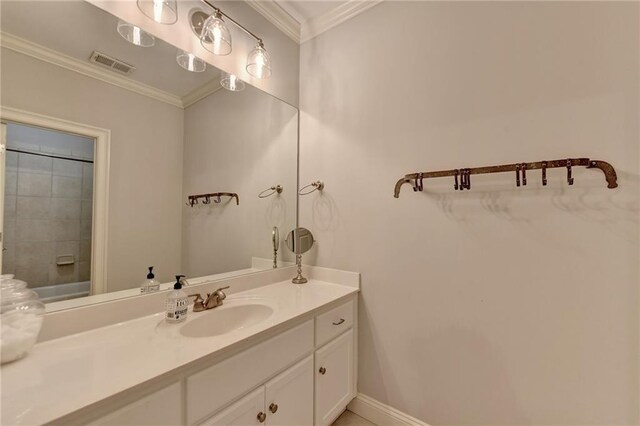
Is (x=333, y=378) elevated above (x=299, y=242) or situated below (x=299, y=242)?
below

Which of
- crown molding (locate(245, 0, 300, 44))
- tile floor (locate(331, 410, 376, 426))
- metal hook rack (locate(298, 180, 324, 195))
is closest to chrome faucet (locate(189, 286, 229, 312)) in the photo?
metal hook rack (locate(298, 180, 324, 195))

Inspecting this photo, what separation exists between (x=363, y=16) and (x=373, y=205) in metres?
1.20

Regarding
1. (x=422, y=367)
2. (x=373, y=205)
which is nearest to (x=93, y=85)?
(x=373, y=205)

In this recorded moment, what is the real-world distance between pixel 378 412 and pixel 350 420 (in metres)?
0.18

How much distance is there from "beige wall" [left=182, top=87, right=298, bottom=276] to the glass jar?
59 centimetres

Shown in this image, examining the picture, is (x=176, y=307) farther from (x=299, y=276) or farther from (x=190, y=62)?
(x=190, y=62)

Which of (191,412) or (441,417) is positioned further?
(441,417)

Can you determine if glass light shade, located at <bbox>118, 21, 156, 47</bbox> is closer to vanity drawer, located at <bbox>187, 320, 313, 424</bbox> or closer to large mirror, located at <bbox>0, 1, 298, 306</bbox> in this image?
large mirror, located at <bbox>0, 1, 298, 306</bbox>

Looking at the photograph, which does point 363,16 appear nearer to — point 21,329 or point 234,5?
point 234,5

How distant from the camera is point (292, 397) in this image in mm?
1197

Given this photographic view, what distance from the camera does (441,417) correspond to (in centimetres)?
139

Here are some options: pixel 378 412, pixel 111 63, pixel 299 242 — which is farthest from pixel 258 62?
pixel 378 412

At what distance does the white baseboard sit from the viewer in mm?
1480

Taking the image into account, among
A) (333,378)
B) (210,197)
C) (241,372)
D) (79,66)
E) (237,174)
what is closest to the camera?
(241,372)
